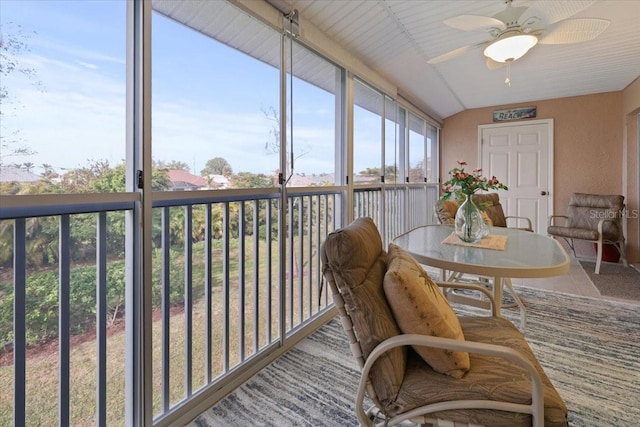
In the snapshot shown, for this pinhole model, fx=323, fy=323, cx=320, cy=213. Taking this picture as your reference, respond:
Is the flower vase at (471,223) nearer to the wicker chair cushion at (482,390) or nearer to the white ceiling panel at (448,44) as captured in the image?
the wicker chair cushion at (482,390)

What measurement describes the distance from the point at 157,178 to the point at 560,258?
1.95m

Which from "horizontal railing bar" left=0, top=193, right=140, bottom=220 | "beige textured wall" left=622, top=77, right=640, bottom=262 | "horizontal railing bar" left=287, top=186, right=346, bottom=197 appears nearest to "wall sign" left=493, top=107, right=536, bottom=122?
"beige textured wall" left=622, top=77, right=640, bottom=262

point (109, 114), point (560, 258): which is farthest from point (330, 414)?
point (109, 114)

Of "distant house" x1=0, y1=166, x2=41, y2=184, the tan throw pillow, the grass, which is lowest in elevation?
the grass

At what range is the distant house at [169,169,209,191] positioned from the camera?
1.51 meters

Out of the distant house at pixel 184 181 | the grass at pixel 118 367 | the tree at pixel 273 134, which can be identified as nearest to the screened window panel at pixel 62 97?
the distant house at pixel 184 181

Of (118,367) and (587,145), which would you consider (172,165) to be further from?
(587,145)

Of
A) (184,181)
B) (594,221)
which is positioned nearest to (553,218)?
(594,221)

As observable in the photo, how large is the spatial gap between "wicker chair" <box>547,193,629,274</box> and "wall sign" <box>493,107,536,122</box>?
1393 mm

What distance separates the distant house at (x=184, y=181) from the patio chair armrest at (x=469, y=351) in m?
1.13

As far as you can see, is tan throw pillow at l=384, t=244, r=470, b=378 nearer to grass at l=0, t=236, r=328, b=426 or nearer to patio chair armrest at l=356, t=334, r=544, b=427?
patio chair armrest at l=356, t=334, r=544, b=427

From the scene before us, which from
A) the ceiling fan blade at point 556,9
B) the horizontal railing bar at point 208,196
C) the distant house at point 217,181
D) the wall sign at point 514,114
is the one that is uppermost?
the wall sign at point 514,114

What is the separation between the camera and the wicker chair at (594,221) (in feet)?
13.2

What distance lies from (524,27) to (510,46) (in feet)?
0.67
